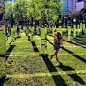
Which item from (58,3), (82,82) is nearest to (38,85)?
(82,82)

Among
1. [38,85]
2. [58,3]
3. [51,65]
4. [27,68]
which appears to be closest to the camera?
[38,85]

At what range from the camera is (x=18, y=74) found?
548cm

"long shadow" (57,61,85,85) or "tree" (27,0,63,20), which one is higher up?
"tree" (27,0,63,20)

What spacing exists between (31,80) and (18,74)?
0.81 metres

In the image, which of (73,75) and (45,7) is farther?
(45,7)

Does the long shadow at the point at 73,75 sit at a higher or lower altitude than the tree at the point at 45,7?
lower

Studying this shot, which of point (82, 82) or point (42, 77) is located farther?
point (42, 77)

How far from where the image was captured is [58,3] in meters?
32.0

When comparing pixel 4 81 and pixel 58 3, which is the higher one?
pixel 58 3

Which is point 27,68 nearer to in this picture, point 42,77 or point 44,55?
point 42,77

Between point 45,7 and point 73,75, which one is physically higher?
point 45,7

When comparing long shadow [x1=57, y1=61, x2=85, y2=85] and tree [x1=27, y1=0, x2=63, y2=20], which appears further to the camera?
tree [x1=27, y1=0, x2=63, y2=20]

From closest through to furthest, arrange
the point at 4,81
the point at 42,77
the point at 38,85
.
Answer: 1. the point at 38,85
2. the point at 4,81
3. the point at 42,77

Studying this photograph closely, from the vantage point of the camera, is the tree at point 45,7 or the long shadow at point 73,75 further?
the tree at point 45,7
